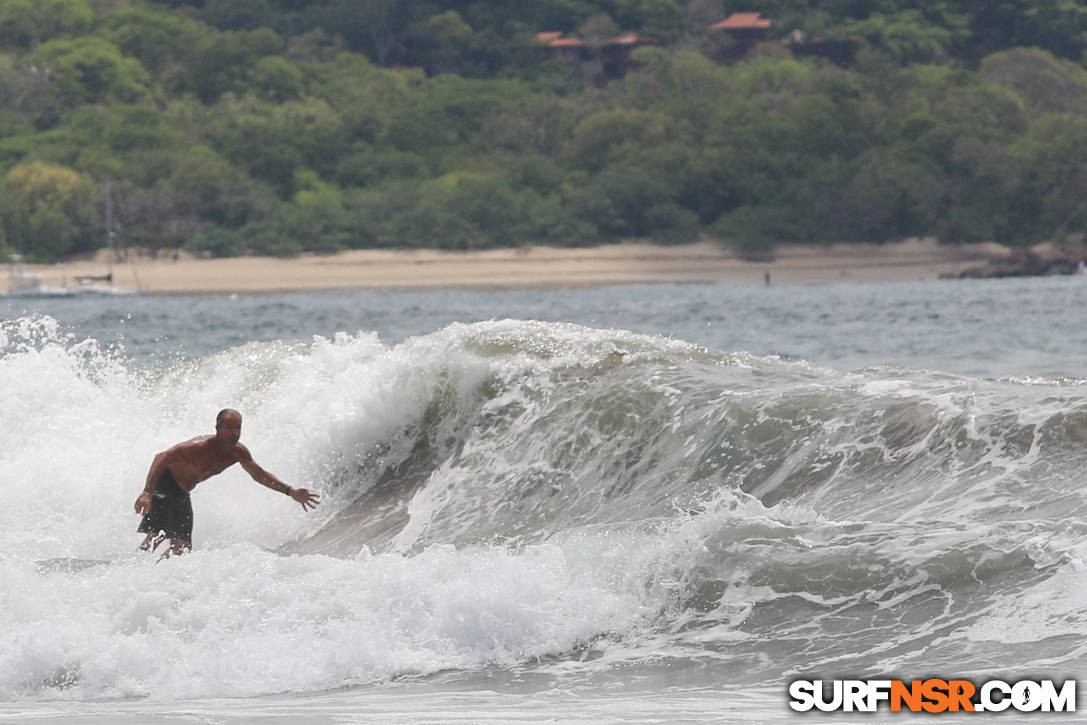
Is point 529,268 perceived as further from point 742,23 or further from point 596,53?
point 742,23

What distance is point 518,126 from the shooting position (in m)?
93.3

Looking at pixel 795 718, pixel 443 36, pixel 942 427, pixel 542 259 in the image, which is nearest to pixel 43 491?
pixel 942 427

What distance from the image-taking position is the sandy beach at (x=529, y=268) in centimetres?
7644

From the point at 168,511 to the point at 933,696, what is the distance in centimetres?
487

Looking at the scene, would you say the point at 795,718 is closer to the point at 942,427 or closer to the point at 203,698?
the point at 203,698

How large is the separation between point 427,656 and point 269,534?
4952 mm

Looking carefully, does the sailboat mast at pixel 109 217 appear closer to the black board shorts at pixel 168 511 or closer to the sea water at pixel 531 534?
the sea water at pixel 531 534

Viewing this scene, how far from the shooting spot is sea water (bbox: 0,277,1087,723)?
25.2 feet

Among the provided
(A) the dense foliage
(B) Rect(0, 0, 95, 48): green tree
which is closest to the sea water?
(A) the dense foliage

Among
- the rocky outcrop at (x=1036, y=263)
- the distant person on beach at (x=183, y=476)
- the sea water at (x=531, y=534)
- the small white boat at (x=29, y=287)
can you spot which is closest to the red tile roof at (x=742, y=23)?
the rocky outcrop at (x=1036, y=263)

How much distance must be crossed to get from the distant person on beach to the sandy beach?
A: 65.3 metres

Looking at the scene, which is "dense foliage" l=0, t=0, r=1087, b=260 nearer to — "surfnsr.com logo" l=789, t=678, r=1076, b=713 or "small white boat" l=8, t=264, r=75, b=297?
"small white boat" l=8, t=264, r=75, b=297

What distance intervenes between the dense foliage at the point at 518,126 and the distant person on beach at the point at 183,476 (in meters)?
70.5

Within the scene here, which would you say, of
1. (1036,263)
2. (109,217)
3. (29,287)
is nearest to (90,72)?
(109,217)
